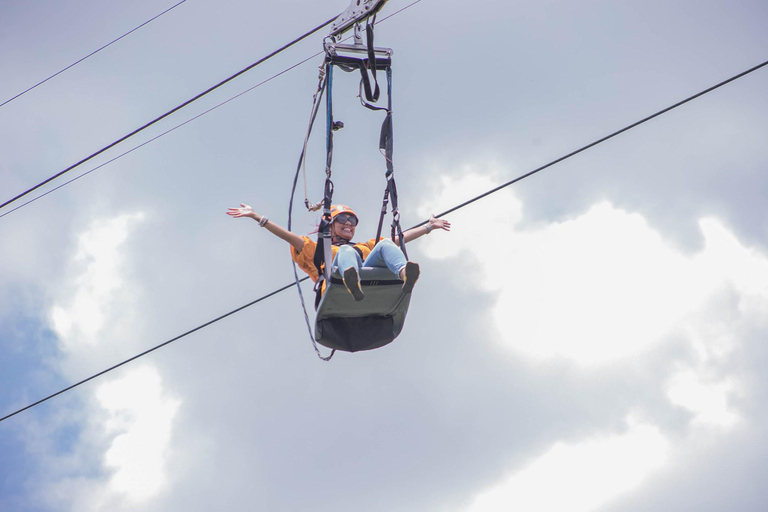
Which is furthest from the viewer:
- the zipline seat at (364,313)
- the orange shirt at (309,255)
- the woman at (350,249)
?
the orange shirt at (309,255)

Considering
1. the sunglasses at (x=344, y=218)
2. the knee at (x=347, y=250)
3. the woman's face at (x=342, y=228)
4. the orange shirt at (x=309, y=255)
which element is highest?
the sunglasses at (x=344, y=218)

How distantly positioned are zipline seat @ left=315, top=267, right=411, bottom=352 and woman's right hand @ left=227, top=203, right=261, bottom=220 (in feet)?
2.75

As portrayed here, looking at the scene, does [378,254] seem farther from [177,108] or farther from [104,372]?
[104,372]

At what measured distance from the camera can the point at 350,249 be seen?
289 inches

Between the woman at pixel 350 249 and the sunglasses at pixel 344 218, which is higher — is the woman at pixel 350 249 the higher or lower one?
the lower one

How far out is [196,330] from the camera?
28.4 feet

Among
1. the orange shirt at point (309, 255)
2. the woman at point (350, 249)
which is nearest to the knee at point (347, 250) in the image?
the woman at point (350, 249)

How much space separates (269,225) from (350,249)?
738 mm

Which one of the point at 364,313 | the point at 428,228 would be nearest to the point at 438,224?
the point at 428,228

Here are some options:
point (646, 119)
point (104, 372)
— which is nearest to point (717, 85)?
point (646, 119)

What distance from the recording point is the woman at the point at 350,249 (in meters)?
7.12

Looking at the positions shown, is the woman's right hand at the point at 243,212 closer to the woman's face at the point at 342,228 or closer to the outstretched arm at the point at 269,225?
the outstretched arm at the point at 269,225

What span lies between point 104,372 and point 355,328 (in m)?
2.49

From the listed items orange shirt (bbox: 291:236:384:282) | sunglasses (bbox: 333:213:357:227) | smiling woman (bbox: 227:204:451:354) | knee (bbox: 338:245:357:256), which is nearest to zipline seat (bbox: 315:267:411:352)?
smiling woman (bbox: 227:204:451:354)
